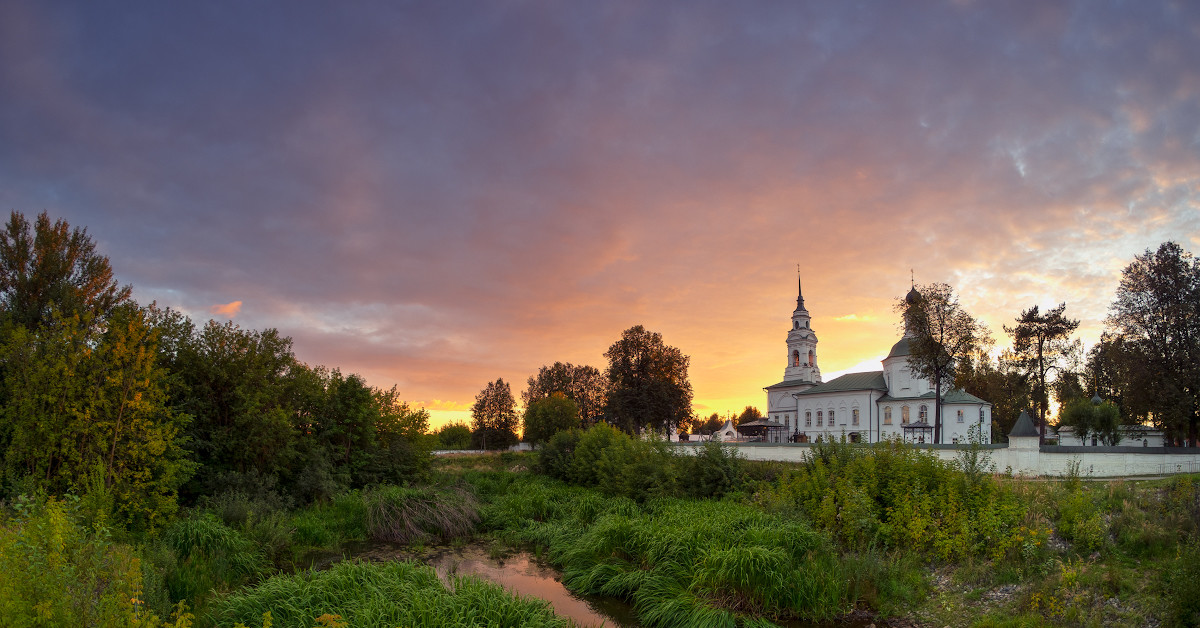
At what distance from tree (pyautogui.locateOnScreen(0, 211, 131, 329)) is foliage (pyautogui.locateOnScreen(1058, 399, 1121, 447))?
4954 cm

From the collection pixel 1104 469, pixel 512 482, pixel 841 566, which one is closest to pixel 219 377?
pixel 512 482

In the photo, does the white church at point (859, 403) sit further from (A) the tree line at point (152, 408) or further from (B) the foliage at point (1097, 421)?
(A) the tree line at point (152, 408)

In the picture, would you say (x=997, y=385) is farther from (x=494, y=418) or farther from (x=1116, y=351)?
(x=494, y=418)

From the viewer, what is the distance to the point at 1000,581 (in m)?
10.8

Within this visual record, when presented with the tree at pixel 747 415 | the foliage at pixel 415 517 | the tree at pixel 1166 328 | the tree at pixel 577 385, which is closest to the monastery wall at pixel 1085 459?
the tree at pixel 1166 328

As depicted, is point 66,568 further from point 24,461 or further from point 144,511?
point 24,461

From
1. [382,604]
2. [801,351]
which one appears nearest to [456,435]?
[801,351]

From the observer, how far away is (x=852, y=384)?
50.4 m

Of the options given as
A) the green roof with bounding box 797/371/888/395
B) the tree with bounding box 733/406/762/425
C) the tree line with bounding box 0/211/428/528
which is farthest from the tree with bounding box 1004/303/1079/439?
the tree with bounding box 733/406/762/425

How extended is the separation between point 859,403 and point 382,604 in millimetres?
47058

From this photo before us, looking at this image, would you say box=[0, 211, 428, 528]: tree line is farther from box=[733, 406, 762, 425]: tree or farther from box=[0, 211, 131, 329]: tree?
box=[733, 406, 762, 425]: tree

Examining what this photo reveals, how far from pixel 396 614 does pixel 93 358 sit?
10684mm

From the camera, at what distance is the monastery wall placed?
60.1 ft

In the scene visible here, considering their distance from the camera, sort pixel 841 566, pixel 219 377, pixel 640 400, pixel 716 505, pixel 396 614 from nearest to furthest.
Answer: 1. pixel 396 614
2. pixel 841 566
3. pixel 716 505
4. pixel 219 377
5. pixel 640 400
